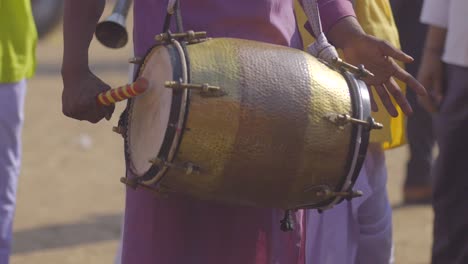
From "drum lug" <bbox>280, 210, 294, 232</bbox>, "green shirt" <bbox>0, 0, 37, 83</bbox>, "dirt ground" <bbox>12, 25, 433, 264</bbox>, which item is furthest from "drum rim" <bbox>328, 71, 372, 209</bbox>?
"dirt ground" <bbox>12, 25, 433, 264</bbox>

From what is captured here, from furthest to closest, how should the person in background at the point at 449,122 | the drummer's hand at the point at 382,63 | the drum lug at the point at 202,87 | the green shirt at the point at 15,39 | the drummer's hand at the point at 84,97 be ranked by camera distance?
the person in background at the point at 449,122
the green shirt at the point at 15,39
the drummer's hand at the point at 382,63
the drummer's hand at the point at 84,97
the drum lug at the point at 202,87

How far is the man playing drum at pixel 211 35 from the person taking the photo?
247 cm

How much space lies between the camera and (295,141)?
7.49ft

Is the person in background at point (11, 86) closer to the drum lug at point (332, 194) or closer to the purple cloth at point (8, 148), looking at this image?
the purple cloth at point (8, 148)

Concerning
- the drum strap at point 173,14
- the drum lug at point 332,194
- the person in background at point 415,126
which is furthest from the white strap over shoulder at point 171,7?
the person in background at point 415,126

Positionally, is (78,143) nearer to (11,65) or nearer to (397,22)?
(397,22)

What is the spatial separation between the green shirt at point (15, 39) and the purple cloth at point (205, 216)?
1068mm

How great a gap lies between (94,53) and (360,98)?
9246mm

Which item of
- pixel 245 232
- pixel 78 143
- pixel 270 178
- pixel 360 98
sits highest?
pixel 360 98

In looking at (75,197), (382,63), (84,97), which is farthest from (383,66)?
(75,197)

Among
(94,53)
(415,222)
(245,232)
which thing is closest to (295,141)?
(245,232)

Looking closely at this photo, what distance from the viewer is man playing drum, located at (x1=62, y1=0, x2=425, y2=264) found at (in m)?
2.47

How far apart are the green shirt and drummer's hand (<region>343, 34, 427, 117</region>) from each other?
1320 millimetres

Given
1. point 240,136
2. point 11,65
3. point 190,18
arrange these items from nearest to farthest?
point 240,136 → point 190,18 → point 11,65
